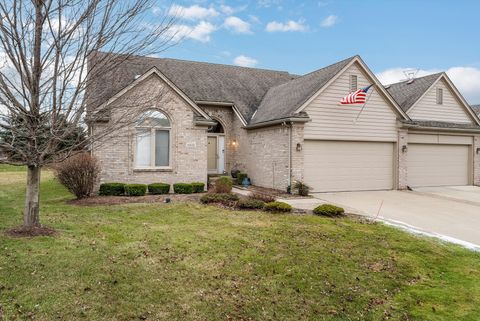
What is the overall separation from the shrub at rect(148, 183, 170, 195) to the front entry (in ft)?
18.9

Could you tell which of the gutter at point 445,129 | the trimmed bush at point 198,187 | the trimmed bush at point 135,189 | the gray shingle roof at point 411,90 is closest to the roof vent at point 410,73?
the gray shingle roof at point 411,90

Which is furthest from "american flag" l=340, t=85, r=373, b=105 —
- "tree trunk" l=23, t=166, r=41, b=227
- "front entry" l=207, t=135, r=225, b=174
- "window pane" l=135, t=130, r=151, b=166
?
"tree trunk" l=23, t=166, r=41, b=227

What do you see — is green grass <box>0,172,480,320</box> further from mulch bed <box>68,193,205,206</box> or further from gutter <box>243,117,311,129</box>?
gutter <box>243,117,311,129</box>

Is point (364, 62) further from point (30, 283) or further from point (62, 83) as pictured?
point (30, 283)

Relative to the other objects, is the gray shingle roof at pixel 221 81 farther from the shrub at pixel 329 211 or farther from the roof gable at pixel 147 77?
the shrub at pixel 329 211

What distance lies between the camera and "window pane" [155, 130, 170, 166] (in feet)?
44.4

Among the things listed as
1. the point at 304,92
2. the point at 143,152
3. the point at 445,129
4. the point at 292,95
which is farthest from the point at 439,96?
the point at 143,152

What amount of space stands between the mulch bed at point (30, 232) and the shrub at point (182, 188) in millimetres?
6429

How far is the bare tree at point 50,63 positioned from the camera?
5.83m

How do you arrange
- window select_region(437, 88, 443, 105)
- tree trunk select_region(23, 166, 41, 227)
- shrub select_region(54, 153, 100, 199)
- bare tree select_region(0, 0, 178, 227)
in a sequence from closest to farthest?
bare tree select_region(0, 0, 178, 227)
tree trunk select_region(23, 166, 41, 227)
shrub select_region(54, 153, 100, 199)
window select_region(437, 88, 443, 105)

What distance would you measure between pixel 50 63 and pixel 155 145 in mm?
7387

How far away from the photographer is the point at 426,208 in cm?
1097

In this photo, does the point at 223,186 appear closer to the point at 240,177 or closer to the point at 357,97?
the point at 240,177

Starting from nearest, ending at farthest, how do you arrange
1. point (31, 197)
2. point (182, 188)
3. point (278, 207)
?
point (31, 197)
point (278, 207)
point (182, 188)
